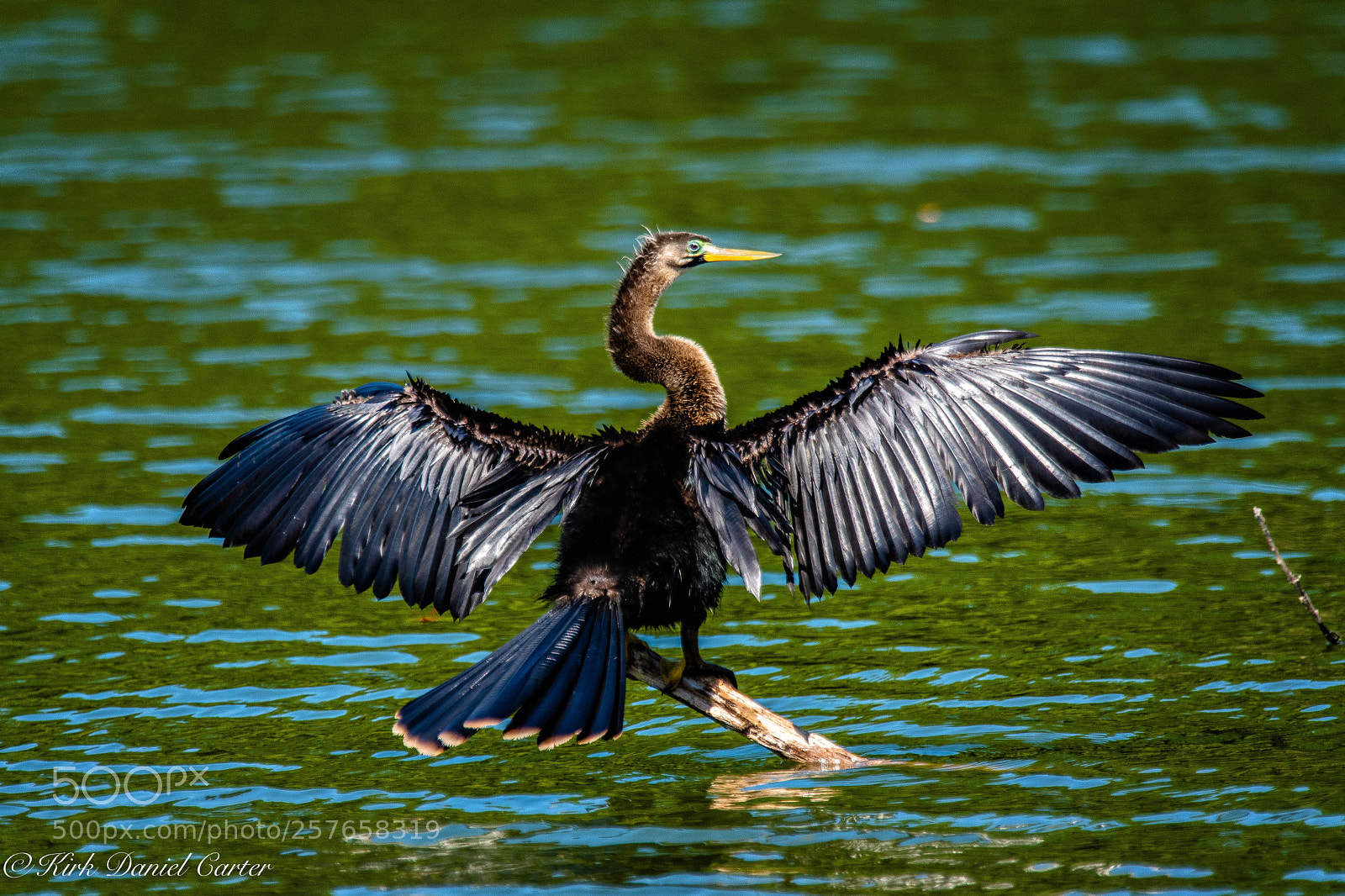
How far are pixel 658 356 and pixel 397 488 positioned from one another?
1.16 m

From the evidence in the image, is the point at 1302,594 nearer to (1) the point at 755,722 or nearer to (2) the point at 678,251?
(1) the point at 755,722

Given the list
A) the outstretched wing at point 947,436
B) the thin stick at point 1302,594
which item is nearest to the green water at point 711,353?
the thin stick at point 1302,594

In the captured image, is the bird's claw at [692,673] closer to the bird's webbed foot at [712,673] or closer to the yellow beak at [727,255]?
the bird's webbed foot at [712,673]

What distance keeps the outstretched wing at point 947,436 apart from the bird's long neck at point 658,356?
0.60m

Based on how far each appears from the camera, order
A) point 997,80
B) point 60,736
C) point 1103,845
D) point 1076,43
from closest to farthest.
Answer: point 1103,845 → point 60,736 → point 997,80 → point 1076,43

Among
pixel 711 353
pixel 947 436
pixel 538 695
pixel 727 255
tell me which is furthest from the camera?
pixel 711 353

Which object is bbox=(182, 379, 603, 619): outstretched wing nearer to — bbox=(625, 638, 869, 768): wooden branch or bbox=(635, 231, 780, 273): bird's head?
bbox=(625, 638, 869, 768): wooden branch

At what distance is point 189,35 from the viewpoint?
1808cm

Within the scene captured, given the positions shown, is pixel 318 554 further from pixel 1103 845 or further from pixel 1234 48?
pixel 1234 48

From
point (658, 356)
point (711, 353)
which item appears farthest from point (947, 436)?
point (711, 353)

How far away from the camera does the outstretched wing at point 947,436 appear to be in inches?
199

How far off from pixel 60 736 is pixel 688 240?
293cm

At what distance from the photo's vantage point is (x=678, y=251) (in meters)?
6.52

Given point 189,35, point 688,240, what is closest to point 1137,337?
point 688,240
